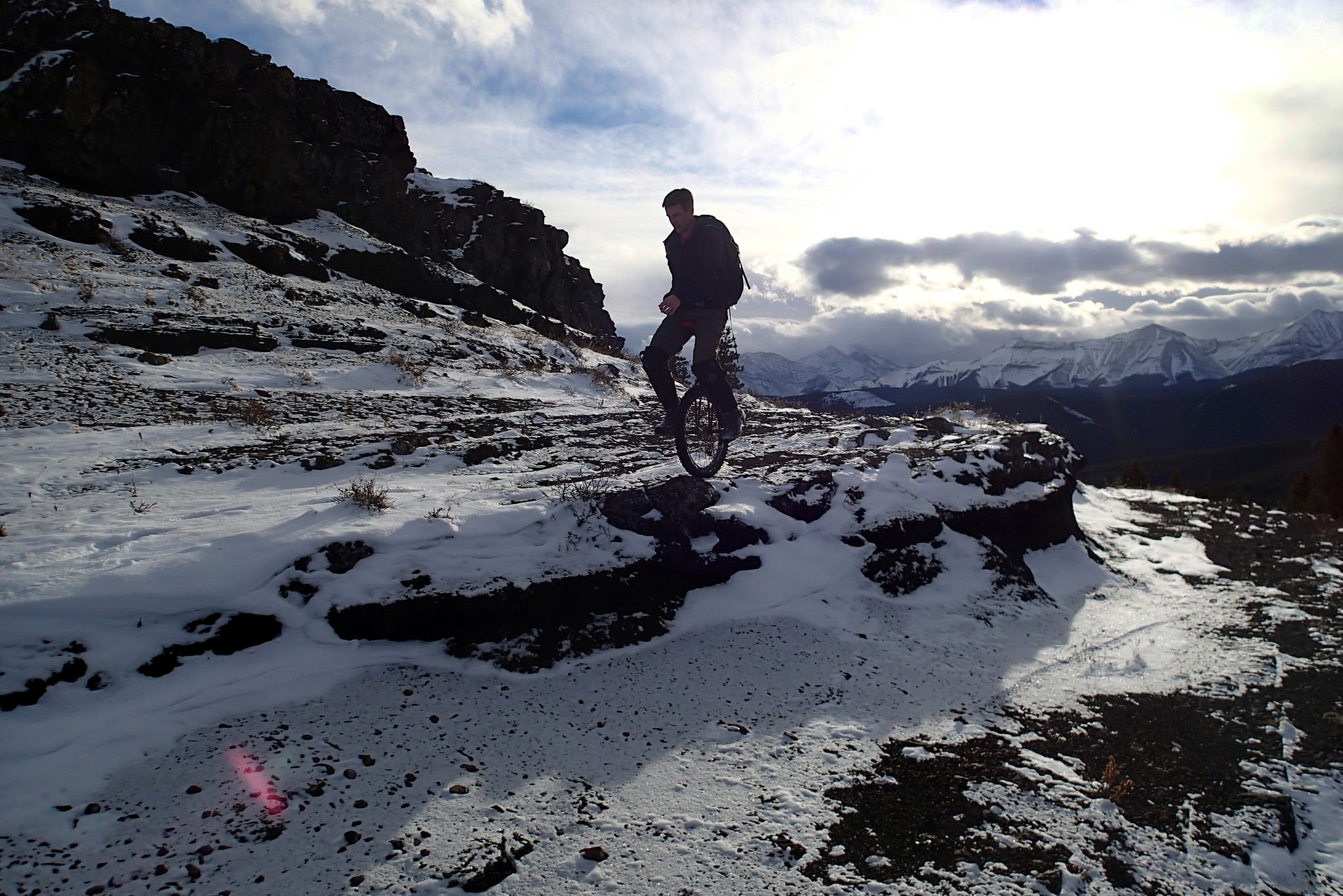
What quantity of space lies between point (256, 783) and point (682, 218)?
6018 mm

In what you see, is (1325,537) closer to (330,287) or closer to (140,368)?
(140,368)

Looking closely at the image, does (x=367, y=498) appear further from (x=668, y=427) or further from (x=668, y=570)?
(x=668, y=427)

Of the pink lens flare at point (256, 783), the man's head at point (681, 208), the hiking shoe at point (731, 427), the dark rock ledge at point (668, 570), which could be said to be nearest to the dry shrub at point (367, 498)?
the dark rock ledge at point (668, 570)

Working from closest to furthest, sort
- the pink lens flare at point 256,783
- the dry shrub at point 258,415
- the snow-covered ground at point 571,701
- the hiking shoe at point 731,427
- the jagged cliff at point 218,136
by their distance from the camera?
the snow-covered ground at point 571,701 < the pink lens flare at point 256,783 < the hiking shoe at point 731,427 < the dry shrub at point 258,415 < the jagged cliff at point 218,136

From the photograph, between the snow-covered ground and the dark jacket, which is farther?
the dark jacket

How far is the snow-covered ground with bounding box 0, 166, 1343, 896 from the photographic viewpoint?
3.30 metres

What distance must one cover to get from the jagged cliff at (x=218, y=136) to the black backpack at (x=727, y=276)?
1864 centimetres

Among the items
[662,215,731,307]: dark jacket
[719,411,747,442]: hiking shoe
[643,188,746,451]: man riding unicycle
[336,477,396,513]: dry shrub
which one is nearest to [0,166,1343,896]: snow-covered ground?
[336,477,396,513]: dry shrub

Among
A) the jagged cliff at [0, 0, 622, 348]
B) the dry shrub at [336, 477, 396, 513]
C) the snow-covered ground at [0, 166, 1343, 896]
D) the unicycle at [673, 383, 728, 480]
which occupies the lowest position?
the snow-covered ground at [0, 166, 1343, 896]

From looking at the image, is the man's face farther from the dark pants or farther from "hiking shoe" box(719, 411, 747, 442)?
"hiking shoe" box(719, 411, 747, 442)

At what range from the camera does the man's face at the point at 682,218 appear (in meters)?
6.80

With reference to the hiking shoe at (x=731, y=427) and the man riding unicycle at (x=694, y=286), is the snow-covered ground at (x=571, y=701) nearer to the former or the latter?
the hiking shoe at (x=731, y=427)

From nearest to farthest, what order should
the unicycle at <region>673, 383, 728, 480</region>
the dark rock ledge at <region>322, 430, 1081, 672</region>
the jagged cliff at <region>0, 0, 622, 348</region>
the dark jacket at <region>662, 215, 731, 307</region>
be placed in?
1. the dark rock ledge at <region>322, 430, 1081, 672</region>
2. the dark jacket at <region>662, 215, 731, 307</region>
3. the unicycle at <region>673, 383, 728, 480</region>
4. the jagged cliff at <region>0, 0, 622, 348</region>

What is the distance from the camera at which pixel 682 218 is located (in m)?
6.82
